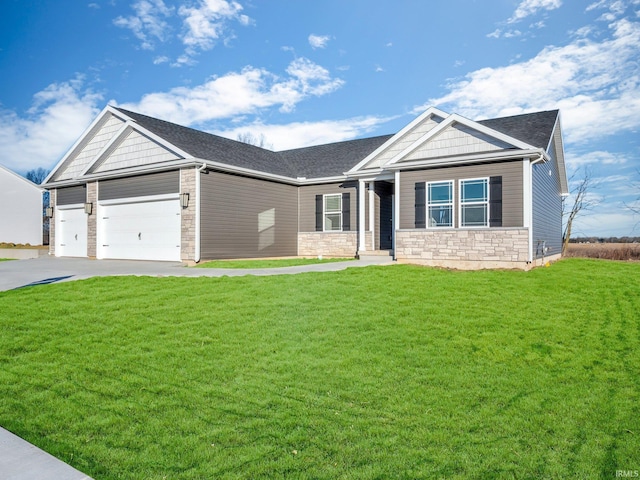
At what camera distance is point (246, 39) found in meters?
16.9

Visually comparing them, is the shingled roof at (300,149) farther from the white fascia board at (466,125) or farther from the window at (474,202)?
the window at (474,202)

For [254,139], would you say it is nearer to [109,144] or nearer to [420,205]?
[109,144]

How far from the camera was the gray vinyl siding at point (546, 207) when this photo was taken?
13688 mm

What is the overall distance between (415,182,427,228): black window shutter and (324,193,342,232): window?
4.51 meters

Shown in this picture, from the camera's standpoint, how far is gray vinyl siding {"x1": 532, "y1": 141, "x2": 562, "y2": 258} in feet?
44.9

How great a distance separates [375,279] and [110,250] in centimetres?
1220

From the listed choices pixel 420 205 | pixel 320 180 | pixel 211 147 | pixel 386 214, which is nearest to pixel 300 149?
pixel 320 180

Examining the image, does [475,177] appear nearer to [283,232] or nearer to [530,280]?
[530,280]

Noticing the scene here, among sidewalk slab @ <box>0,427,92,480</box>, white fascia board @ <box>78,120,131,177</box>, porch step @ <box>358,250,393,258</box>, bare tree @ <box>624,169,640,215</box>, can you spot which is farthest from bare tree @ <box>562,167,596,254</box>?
sidewalk slab @ <box>0,427,92,480</box>

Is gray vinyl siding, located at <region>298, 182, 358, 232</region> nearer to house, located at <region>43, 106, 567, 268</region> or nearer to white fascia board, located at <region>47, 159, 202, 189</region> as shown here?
house, located at <region>43, 106, 567, 268</region>

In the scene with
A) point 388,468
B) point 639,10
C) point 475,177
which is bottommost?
point 388,468

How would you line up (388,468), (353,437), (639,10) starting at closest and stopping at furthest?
(388,468) < (353,437) < (639,10)

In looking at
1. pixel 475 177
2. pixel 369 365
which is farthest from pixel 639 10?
pixel 369 365

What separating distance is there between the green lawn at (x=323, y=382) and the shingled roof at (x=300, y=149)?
7.69 m
